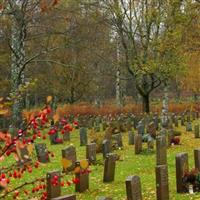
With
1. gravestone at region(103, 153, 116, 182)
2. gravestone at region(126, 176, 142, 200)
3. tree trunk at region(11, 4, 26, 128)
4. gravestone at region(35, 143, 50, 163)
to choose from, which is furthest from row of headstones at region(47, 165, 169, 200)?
tree trunk at region(11, 4, 26, 128)

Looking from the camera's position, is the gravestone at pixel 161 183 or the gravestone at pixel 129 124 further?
the gravestone at pixel 129 124

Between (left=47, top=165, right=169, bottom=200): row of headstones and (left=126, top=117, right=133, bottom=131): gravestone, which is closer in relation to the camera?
(left=47, top=165, right=169, bottom=200): row of headstones

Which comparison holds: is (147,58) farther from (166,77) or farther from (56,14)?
(56,14)

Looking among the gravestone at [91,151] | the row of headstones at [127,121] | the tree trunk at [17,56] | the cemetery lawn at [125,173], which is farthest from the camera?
the row of headstones at [127,121]

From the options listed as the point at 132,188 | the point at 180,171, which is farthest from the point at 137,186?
the point at 180,171

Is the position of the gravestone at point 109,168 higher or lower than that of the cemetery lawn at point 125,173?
higher

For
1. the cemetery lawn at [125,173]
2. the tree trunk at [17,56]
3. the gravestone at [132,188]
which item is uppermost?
the tree trunk at [17,56]

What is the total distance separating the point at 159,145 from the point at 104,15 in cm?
1862

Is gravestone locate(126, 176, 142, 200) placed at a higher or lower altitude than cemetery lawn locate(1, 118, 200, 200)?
higher

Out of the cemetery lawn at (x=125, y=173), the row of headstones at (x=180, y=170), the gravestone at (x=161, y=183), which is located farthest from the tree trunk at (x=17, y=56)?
the gravestone at (x=161, y=183)

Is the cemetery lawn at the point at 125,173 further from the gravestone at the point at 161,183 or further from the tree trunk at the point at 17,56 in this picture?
the tree trunk at the point at 17,56

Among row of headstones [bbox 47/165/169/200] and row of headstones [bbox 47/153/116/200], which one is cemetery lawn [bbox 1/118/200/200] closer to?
row of headstones [bbox 47/153/116/200]

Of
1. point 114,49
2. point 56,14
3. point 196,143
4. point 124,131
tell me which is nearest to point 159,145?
point 196,143

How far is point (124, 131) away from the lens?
25.7 metres
